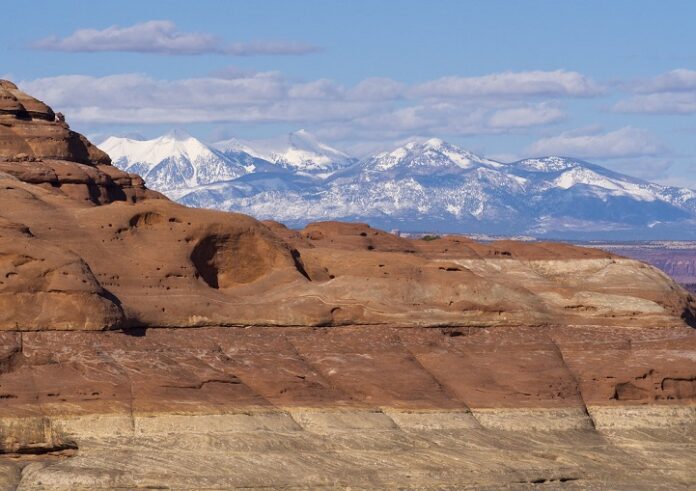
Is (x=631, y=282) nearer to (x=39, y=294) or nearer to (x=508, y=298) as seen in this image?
(x=508, y=298)

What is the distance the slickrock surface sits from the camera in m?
66.7

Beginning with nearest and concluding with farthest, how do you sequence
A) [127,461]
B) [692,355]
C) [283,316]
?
[127,461], [283,316], [692,355]

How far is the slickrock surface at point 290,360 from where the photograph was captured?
66.7m

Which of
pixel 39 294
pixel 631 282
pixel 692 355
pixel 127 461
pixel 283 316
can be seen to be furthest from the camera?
pixel 631 282

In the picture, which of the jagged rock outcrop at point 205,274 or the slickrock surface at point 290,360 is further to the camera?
the jagged rock outcrop at point 205,274

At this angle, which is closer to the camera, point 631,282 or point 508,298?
point 508,298

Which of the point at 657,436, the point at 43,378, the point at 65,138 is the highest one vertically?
the point at 65,138

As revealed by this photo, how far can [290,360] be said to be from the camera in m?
74.2

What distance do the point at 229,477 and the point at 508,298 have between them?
21066 millimetres

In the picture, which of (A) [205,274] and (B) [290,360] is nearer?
(B) [290,360]

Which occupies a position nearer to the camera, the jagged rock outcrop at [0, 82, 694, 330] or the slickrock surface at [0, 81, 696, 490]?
the slickrock surface at [0, 81, 696, 490]

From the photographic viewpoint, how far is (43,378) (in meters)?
67.4

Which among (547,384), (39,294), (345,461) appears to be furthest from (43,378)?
(547,384)

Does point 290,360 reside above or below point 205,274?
below
